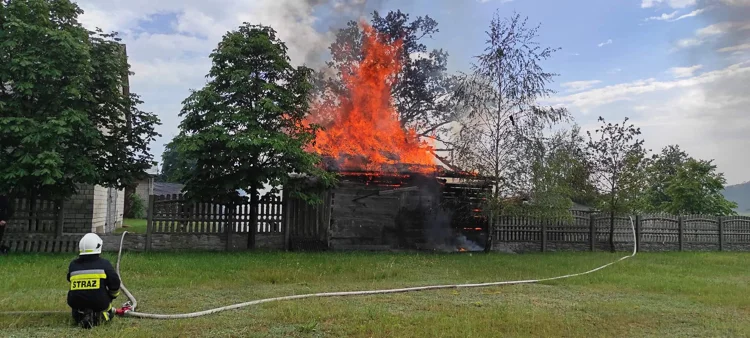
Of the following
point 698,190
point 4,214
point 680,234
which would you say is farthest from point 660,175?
point 4,214

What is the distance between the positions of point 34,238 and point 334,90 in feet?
38.3

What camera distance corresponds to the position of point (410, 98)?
79.0 feet

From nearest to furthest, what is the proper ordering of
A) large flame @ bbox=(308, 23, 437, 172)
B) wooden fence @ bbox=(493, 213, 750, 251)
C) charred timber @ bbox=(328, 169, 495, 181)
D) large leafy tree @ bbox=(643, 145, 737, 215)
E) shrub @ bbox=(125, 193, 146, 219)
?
1. charred timber @ bbox=(328, 169, 495, 181)
2. large flame @ bbox=(308, 23, 437, 172)
3. wooden fence @ bbox=(493, 213, 750, 251)
4. large leafy tree @ bbox=(643, 145, 737, 215)
5. shrub @ bbox=(125, 193, 146, 219)

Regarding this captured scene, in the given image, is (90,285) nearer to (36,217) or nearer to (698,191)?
(36,217)

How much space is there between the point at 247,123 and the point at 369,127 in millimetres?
4945

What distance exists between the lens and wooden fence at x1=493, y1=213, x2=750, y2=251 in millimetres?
17547

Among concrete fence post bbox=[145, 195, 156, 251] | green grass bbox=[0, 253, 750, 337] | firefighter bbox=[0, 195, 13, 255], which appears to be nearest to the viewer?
green grass bbox=[0, 253, 750, 337]

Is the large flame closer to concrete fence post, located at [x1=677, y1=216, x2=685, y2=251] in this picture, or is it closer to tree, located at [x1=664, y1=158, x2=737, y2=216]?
concrete fence post, located at [x1=677, y1=216, x2=685, y2=251]

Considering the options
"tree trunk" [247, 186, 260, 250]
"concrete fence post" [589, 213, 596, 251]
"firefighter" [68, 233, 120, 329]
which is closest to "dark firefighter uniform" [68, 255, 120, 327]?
"firefighter" [68, 233, 120, 329]

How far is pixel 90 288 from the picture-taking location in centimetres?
563

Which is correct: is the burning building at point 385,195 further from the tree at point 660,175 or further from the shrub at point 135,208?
the shrub at point 135,208

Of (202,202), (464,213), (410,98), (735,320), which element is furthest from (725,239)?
(202,202)

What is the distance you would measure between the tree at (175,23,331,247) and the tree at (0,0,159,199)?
183 cm

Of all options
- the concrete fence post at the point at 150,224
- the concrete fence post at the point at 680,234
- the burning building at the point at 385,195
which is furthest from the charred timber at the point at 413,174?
the concrete fence post at the point at 680,234
